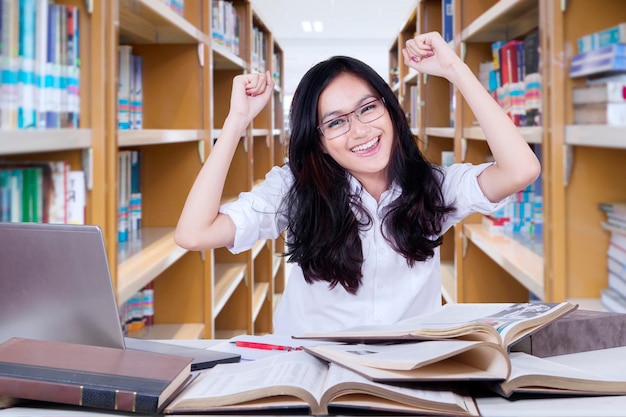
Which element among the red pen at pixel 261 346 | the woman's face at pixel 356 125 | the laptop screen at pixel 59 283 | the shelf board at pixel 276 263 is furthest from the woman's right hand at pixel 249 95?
the shelf board at pixel 276 263

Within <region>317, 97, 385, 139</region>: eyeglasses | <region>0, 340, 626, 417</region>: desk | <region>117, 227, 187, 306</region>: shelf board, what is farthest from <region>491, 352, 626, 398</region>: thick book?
<region>117, 227, 187, 306</region>: shelf board

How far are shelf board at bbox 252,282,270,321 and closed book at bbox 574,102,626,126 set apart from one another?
2950mm

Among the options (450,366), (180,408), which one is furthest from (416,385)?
(180,408)

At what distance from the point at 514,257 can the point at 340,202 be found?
92 centimetres

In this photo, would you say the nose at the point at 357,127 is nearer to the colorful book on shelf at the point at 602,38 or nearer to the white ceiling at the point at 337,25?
the colorful book on shelf at the point at 602,38

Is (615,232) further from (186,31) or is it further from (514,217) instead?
(186,31)

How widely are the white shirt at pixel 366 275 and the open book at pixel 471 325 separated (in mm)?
660

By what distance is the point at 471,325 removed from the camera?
3.05 ft

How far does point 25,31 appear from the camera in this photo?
1567mm

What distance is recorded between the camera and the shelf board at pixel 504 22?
2.51m

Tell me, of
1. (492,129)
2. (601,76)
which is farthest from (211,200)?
(601,76)

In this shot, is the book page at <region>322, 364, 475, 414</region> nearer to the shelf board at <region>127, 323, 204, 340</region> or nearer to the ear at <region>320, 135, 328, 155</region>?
the ear at <region>320, 135, 328, 155</region>

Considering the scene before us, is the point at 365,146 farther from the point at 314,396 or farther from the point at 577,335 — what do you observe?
the point at 314,396

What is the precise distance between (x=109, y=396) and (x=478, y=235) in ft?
8.03
